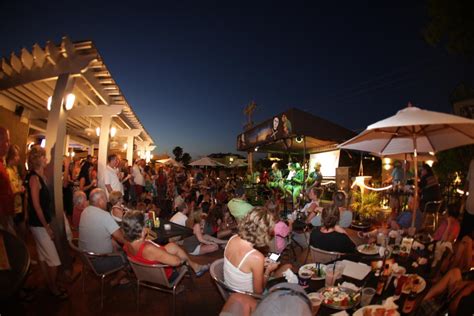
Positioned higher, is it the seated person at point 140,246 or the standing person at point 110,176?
the standing person at point 110,176

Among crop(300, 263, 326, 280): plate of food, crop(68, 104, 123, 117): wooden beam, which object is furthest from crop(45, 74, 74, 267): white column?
crop(300, 263, 326, 280): plate of food

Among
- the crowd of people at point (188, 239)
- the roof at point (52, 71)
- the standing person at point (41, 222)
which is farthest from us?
the roof at point (52, 71)

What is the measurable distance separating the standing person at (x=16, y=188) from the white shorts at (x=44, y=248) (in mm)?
1048

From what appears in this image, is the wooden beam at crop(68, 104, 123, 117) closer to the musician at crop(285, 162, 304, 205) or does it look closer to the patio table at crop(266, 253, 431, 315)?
the patio table at crop(266, 253, 431, 315)

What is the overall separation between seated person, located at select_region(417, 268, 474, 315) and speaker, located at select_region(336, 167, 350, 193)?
8.06m

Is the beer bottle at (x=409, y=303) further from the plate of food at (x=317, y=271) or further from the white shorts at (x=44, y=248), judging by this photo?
the white shorts at (x=44, y=248)

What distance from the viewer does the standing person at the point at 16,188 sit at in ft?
14.1

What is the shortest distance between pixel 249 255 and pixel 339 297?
2.44 ft

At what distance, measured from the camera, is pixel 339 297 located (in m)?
2.01

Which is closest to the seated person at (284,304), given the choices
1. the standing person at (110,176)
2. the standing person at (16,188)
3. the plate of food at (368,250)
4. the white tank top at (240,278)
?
the white tank top at (240,278)

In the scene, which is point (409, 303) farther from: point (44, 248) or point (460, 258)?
point (44, 248)

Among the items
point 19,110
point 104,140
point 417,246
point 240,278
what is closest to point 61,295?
point 240,278

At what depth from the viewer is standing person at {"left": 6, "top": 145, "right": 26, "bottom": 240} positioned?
4.30 metres

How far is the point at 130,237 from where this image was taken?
119 inches
